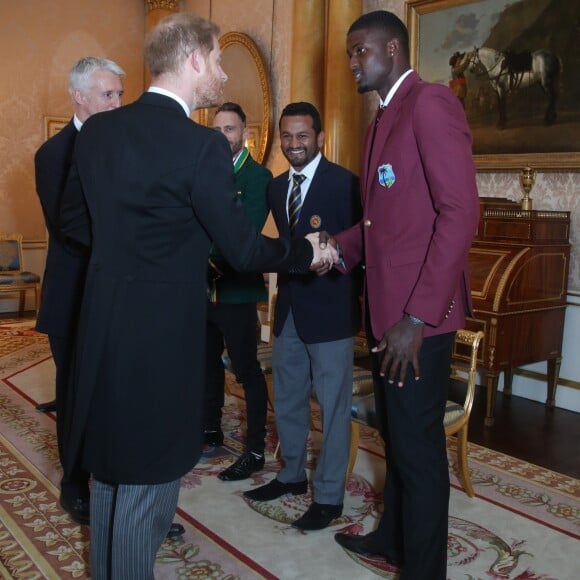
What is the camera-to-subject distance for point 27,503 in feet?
9.59

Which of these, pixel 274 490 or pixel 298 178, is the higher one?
pixel 298 178

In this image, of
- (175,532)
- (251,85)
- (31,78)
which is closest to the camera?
(175,532)

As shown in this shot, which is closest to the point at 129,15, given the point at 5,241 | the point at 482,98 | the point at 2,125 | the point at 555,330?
the point at 2,125

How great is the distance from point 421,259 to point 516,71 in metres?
3.48

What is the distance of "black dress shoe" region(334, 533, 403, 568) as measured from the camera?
8.02 feet

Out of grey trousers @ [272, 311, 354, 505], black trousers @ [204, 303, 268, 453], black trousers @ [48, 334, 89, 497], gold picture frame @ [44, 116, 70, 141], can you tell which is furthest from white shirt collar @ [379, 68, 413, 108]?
gold picture frame @ [44, 116, 70, 141]

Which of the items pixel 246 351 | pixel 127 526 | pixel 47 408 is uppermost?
pixel 246 351

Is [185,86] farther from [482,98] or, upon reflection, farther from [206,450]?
[482,98]

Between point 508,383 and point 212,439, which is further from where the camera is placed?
point 508,383

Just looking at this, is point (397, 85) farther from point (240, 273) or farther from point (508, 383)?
point (508, 383)

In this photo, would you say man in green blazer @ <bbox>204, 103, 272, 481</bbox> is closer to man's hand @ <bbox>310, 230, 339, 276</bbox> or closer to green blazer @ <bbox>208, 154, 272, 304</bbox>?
green blazer @ <bbox>208, 154, 272, 304</bbox>

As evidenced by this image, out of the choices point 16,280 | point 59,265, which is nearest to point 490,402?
point 59,265

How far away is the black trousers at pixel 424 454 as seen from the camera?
6.47 ft

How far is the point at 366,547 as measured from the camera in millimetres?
2496
